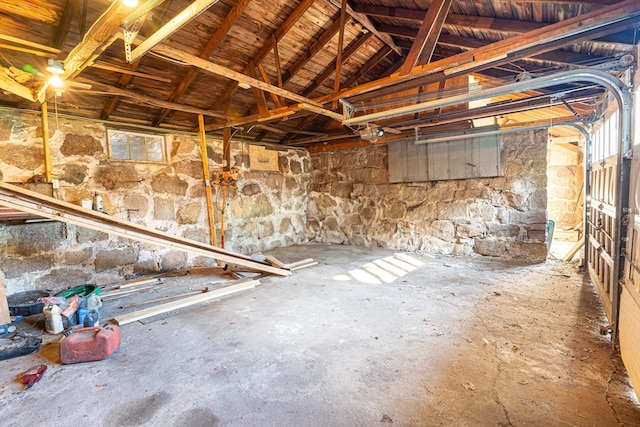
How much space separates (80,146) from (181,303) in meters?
2.42

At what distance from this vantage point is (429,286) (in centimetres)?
325

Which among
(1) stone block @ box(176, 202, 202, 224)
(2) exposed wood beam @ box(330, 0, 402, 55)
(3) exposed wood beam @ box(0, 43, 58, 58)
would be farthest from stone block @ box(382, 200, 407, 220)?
(3) exposed wood beam @ box(0, 43, 58, 58)

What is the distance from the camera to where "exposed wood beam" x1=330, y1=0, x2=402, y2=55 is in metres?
2.92

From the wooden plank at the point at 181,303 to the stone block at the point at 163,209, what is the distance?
1761 mm

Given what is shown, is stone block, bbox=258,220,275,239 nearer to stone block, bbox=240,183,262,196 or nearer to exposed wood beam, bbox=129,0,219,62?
stone block, bbox=240,183,262,196

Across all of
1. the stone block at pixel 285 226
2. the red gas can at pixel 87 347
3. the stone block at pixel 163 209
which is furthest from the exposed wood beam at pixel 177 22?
the stone block at pixel 285 226

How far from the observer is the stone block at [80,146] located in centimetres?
339

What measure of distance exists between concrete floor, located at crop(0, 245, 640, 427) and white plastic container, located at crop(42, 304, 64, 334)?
105mm

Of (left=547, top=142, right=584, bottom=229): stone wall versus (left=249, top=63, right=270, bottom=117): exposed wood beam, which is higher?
(left=249, top=63, right=270, bottom=117): exposed wood beam

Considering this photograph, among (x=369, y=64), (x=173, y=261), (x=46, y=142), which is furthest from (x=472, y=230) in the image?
(x=46, y=142)

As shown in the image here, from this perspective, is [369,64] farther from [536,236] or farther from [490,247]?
[536,236]

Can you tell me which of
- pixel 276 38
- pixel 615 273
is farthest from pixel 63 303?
pixel 615 273

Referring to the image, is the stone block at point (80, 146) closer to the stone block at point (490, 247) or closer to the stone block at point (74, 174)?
the stone block at point (74, 174)

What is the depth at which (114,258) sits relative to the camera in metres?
3.73
